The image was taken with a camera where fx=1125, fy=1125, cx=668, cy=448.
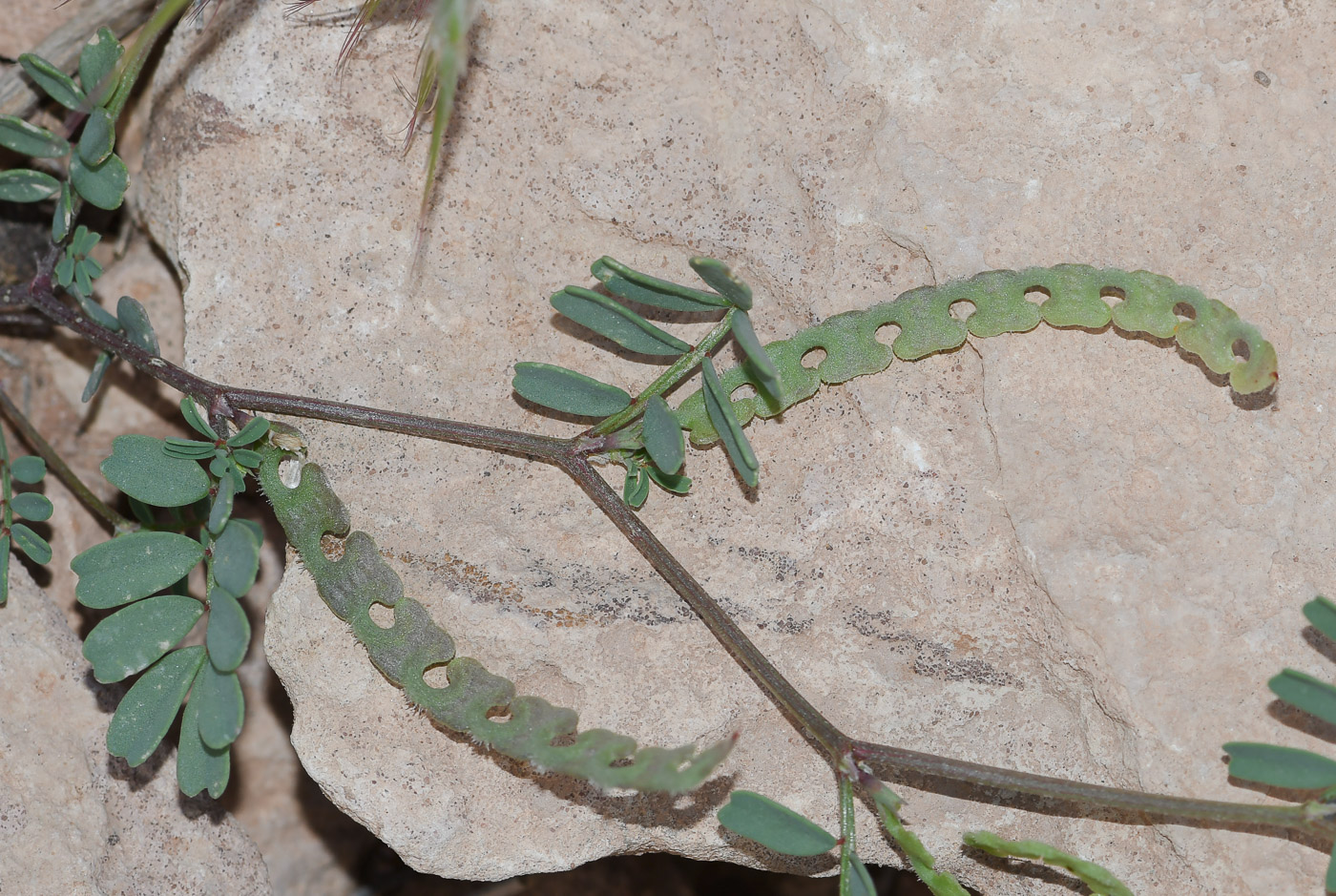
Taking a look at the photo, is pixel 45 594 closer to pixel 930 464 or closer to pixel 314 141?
pixel 314 141

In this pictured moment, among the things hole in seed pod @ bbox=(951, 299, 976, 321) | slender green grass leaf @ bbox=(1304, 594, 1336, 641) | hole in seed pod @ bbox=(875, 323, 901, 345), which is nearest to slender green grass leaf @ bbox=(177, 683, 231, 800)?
hole in seed pod @ bbox=(875, 323, 901, 345)

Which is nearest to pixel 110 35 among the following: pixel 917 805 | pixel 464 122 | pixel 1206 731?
pixel 464 122

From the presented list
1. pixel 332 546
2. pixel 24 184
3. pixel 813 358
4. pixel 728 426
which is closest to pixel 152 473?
pixel 332 546

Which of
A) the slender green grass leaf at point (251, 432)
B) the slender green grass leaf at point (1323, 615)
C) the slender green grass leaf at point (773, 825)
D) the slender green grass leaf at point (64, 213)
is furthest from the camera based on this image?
the slender green grass leaf at point (64, 213)

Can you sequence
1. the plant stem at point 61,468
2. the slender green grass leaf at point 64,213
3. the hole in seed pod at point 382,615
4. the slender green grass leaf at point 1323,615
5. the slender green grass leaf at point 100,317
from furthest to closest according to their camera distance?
the plant stem at point 61,468 < the slender green grass leaf at point 100,317 < the slender green grass leaf at point 64,213 < the hole in seed pod at point 382,615 < the slender green grass leaf at point 1323,615

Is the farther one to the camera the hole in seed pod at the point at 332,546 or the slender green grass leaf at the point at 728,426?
the hole in seed pod at the point at 332,546

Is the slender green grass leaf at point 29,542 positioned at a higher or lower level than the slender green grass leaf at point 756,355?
lower

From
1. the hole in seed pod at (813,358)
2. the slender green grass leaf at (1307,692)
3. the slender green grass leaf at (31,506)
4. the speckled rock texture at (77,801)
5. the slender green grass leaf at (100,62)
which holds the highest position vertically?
the hole in seed pod at (813,358)

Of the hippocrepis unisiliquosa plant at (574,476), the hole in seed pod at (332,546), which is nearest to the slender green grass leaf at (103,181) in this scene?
the hippocrepis unisiliquosa plant at (574,476)

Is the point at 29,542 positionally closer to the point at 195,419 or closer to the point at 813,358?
the point at 195,419

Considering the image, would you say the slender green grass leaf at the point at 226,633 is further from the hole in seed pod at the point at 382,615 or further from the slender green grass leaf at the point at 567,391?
the slender green grass leaf at the point at 567,391
